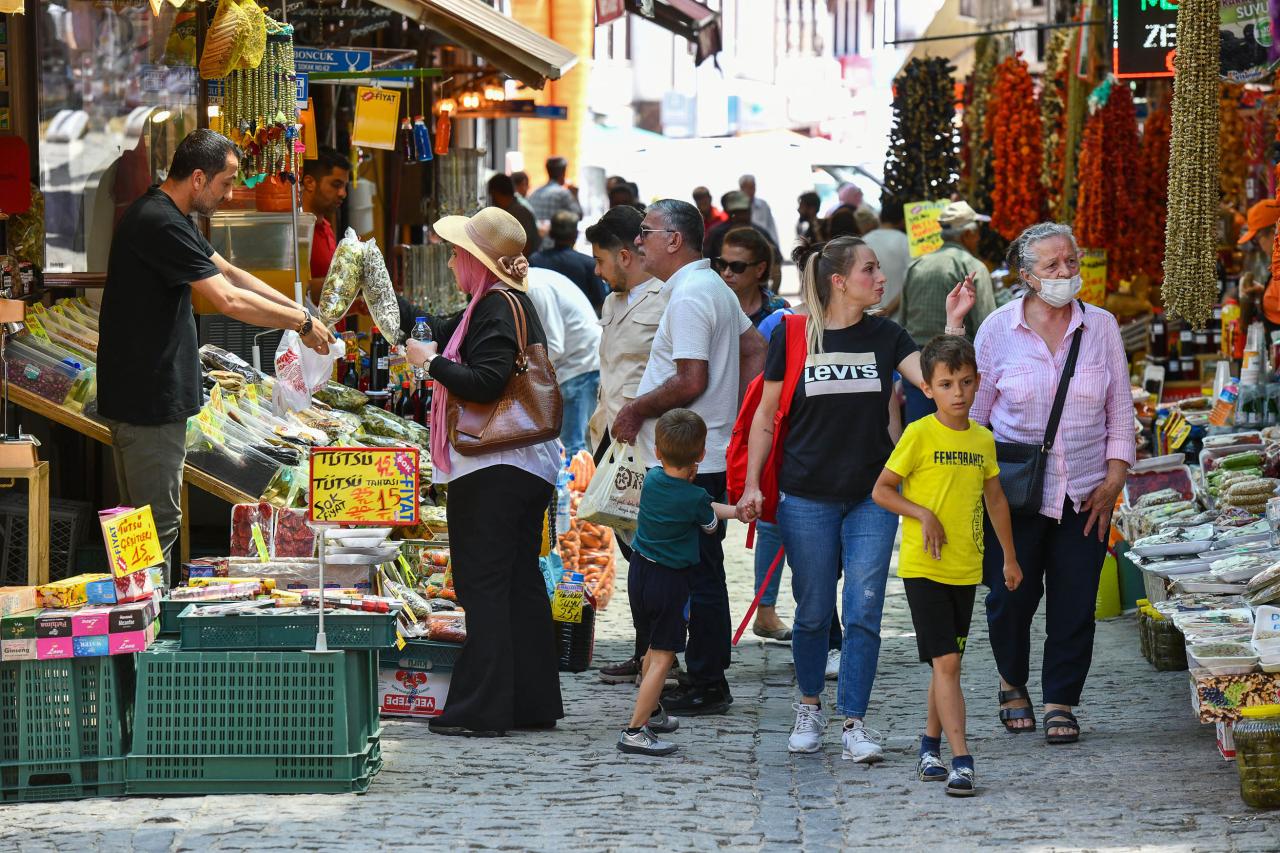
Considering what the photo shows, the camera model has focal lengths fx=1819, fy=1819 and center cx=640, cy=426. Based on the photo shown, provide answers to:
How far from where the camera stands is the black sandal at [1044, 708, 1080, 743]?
659cm

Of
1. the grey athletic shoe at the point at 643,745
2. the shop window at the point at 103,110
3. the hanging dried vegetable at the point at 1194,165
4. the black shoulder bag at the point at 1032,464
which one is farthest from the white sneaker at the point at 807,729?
the shop window at the point at 103,110

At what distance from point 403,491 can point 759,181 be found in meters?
21.5

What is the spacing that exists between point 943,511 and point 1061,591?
104 cm

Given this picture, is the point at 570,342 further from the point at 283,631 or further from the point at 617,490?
the point at 283,631

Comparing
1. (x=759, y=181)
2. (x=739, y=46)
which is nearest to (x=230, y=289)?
(x=759, y=181)

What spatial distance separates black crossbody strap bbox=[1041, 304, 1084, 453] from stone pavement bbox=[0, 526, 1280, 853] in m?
1.11

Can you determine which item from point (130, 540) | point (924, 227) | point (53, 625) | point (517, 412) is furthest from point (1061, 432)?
point (924, 227)

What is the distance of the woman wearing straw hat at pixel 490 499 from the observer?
658 centimetres

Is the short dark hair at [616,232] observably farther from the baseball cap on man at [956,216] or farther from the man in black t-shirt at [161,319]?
the baseball cap on man at [956,216]

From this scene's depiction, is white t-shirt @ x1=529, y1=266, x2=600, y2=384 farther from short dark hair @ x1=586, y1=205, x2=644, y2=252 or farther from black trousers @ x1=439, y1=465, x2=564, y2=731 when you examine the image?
black trousers @ x1=439, y1=465, x2=564, y2=731

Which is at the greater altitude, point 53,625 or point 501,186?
point 501,186

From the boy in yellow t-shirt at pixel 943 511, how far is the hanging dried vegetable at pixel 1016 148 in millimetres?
7587

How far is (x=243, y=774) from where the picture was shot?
5738mm

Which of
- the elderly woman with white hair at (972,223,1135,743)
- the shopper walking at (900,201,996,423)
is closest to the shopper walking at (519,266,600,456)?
the shopper walking at (900,201,996,423)
